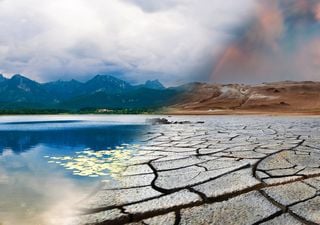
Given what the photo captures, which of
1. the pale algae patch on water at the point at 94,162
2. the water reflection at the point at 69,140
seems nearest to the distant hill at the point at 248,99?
the water reflection at the point at 69,140

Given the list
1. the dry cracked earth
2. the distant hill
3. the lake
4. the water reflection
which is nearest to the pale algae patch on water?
the lake

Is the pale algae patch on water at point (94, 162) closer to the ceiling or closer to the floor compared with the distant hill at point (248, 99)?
closer to the floor

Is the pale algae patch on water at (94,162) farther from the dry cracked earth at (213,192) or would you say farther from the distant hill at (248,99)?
the distant hill at (248,99)

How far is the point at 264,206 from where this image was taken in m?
3.14

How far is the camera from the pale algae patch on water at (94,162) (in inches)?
206

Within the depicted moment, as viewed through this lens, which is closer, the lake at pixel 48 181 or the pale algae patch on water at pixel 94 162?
the lake at pixel 48 181

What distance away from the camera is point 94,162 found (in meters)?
6.24

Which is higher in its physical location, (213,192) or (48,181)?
(213,192)

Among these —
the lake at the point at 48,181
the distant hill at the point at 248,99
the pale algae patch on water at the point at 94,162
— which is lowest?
the lake at the point at 48,181

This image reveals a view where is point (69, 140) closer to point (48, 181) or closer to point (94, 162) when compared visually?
point (94, 162)

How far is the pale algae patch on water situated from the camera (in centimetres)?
523

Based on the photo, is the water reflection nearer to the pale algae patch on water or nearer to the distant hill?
the pale algae patch on water

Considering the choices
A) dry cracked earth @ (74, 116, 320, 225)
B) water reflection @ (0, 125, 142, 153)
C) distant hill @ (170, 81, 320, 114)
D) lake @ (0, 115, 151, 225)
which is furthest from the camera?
distant hill @ (170, 81, 320, 114)

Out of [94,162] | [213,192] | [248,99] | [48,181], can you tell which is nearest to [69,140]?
[94,162]
